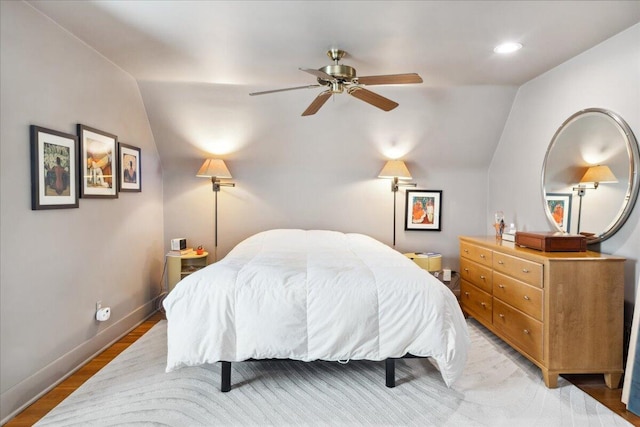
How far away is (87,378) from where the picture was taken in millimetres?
2430

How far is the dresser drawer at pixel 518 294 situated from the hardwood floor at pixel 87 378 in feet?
1.77

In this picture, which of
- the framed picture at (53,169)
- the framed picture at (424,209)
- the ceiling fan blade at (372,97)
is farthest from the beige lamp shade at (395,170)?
the framed picture at (53,169)

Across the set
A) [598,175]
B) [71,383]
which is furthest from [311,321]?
Answer: [598,175]

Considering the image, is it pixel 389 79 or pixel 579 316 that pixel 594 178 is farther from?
pixel 389 79

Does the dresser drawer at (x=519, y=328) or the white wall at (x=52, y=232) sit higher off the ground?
the white wall at (x=52, y=232)

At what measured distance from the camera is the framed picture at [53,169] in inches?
85.5

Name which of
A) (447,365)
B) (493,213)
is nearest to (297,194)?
(493,213)

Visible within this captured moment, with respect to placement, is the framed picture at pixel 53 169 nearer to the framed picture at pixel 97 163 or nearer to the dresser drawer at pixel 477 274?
the framed picture at pixel 97 163

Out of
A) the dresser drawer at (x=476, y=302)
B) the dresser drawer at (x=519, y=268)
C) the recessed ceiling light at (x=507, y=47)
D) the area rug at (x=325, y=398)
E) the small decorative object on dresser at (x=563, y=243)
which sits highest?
the recessed ceiling light at (x=507, y=47)

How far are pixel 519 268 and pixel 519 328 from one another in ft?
1.47

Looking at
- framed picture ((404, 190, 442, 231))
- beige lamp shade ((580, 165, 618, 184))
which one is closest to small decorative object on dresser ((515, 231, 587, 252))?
beige lamp shade ((580, 165, 618, 184))

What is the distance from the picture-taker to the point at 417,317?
213 cm

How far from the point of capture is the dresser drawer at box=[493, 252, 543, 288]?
2.42m

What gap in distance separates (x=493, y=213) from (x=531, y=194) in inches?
33.7
